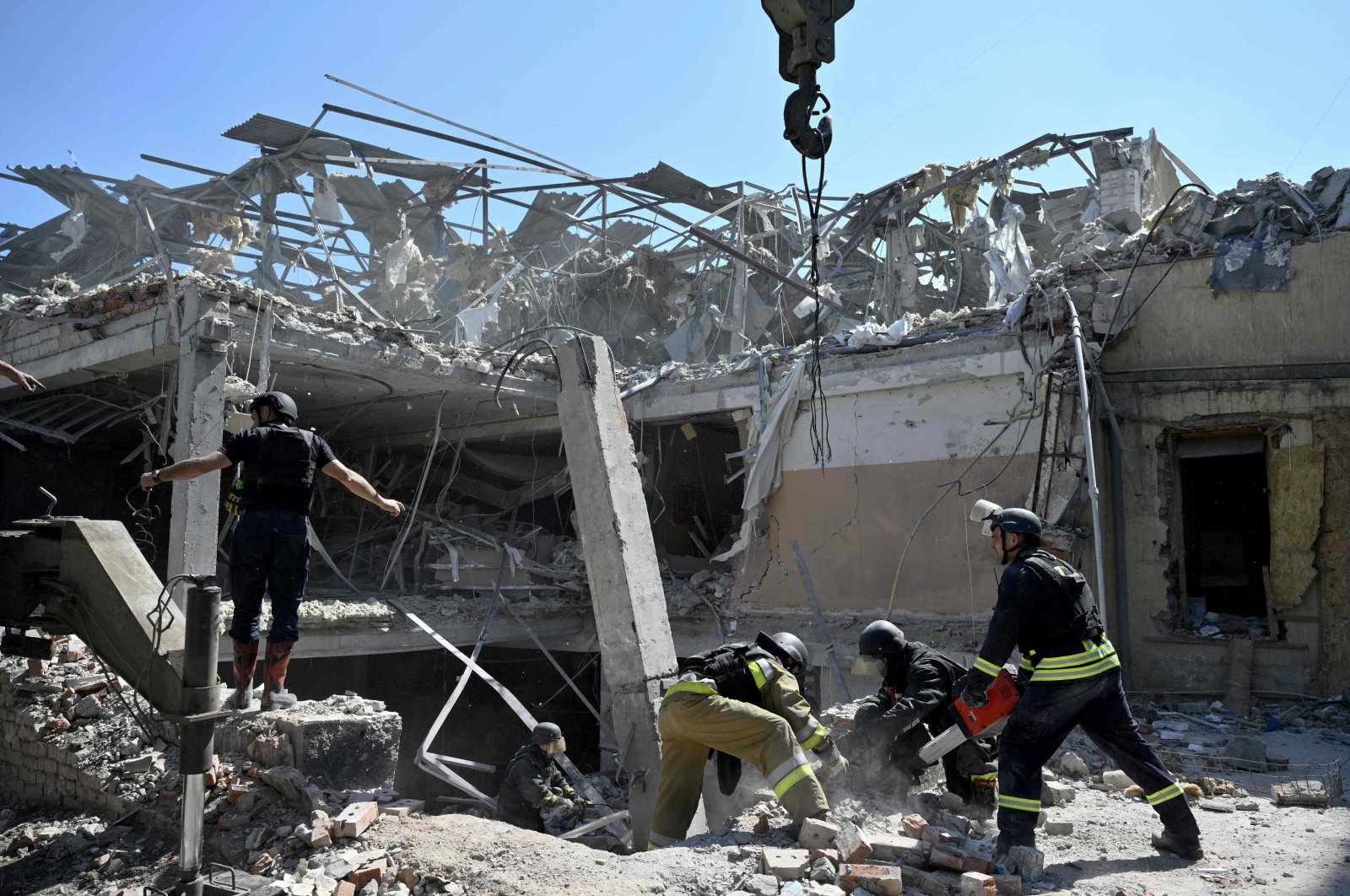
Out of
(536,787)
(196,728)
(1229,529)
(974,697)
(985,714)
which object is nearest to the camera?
(196,728)

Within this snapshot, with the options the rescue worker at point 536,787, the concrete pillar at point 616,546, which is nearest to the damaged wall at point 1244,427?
the concrete pillar at point 616,546

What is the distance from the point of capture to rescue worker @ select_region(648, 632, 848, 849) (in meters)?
4.34

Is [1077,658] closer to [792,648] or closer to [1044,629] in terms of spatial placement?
[1044,629]

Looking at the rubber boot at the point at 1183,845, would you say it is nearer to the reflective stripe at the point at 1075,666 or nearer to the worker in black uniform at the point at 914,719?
the reflective stripe at the point at 1075,666

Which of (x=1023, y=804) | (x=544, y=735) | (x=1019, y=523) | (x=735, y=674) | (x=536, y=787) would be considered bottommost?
(x=536, y=787)

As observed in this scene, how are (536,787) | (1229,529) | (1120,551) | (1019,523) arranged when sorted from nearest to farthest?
(1019,523)
(536,787)
(1120,551)
(1229,529)

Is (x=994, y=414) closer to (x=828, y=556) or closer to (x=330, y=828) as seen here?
(x=828, y=556)

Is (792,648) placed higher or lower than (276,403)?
→ lower

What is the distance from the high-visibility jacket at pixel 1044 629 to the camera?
394cm

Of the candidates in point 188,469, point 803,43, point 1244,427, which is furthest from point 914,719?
point 1244,427

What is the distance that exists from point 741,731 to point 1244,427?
6.11m

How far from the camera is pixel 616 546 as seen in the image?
676 cm

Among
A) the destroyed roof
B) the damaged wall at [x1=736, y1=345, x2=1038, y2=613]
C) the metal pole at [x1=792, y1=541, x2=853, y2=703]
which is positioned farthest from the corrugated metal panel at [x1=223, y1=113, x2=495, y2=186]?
the metal pole at [x1=792, y1=541, x2=853, y2=703]

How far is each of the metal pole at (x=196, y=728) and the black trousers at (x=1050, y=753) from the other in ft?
10.3
